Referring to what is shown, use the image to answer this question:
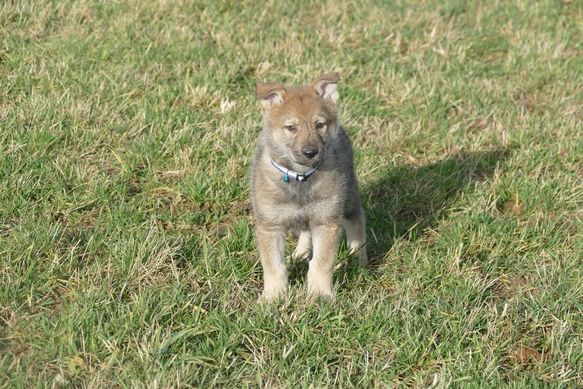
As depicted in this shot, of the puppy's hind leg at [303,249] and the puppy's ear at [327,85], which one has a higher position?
the puppy's ear at [327,85]

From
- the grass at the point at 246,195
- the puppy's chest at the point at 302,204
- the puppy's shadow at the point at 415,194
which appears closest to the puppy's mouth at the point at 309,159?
the puppy's chest at the point at 302,204

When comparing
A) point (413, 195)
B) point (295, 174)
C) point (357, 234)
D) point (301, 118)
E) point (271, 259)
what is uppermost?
point (301, 118)

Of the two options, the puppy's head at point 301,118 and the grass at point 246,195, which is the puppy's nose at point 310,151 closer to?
the puppy's head at point 301,118

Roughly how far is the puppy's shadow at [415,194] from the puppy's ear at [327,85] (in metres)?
1.13

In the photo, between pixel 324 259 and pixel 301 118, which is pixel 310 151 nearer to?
pixel 301 118

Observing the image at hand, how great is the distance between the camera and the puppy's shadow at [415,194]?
20.0 feet

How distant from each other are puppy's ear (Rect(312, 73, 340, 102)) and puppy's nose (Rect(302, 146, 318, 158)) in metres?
0.59

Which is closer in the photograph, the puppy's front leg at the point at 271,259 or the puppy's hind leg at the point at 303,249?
the puppy's front leg at the point at 271,259

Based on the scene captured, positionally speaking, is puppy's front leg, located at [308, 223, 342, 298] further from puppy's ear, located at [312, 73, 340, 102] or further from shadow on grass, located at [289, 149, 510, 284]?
puppy's ear, located at [312, 73, 340, 102]

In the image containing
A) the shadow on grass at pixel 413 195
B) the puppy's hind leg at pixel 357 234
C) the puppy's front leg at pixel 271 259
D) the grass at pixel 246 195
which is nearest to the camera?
the grass at pixel 246 195

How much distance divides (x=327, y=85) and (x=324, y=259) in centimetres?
120

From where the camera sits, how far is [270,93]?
17.3 ft

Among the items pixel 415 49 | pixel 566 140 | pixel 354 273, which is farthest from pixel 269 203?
pixel 415 49

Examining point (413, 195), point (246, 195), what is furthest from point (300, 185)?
point (413, 195)
